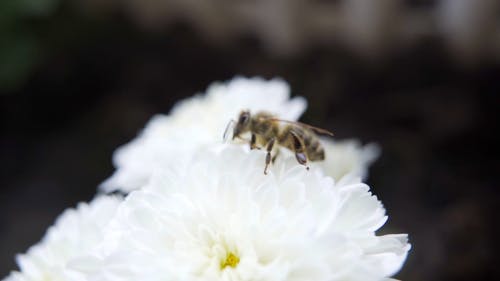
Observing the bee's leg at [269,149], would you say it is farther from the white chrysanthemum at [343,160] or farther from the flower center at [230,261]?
the white chrysanthemum at [343,160]

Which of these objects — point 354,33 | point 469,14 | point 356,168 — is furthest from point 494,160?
point 356,168

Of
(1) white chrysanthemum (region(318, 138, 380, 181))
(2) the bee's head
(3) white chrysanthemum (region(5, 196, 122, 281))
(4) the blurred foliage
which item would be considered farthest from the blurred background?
(3) white chrysanthemum (region(5, 196, 122, 281))

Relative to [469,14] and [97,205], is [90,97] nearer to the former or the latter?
[469,14]

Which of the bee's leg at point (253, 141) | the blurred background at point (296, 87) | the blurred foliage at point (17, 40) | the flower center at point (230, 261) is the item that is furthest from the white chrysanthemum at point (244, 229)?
the blurred foliage at point (17, 40)

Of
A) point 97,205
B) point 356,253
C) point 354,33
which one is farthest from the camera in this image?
point 354,33

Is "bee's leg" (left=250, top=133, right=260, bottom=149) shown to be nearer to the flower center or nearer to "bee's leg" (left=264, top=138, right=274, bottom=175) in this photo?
"bee's leg" (left=264, top=138, right=274, bottom=175)

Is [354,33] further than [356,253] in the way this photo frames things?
Yes

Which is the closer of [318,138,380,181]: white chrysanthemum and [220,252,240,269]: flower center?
[220,252,240,269]: flower center
